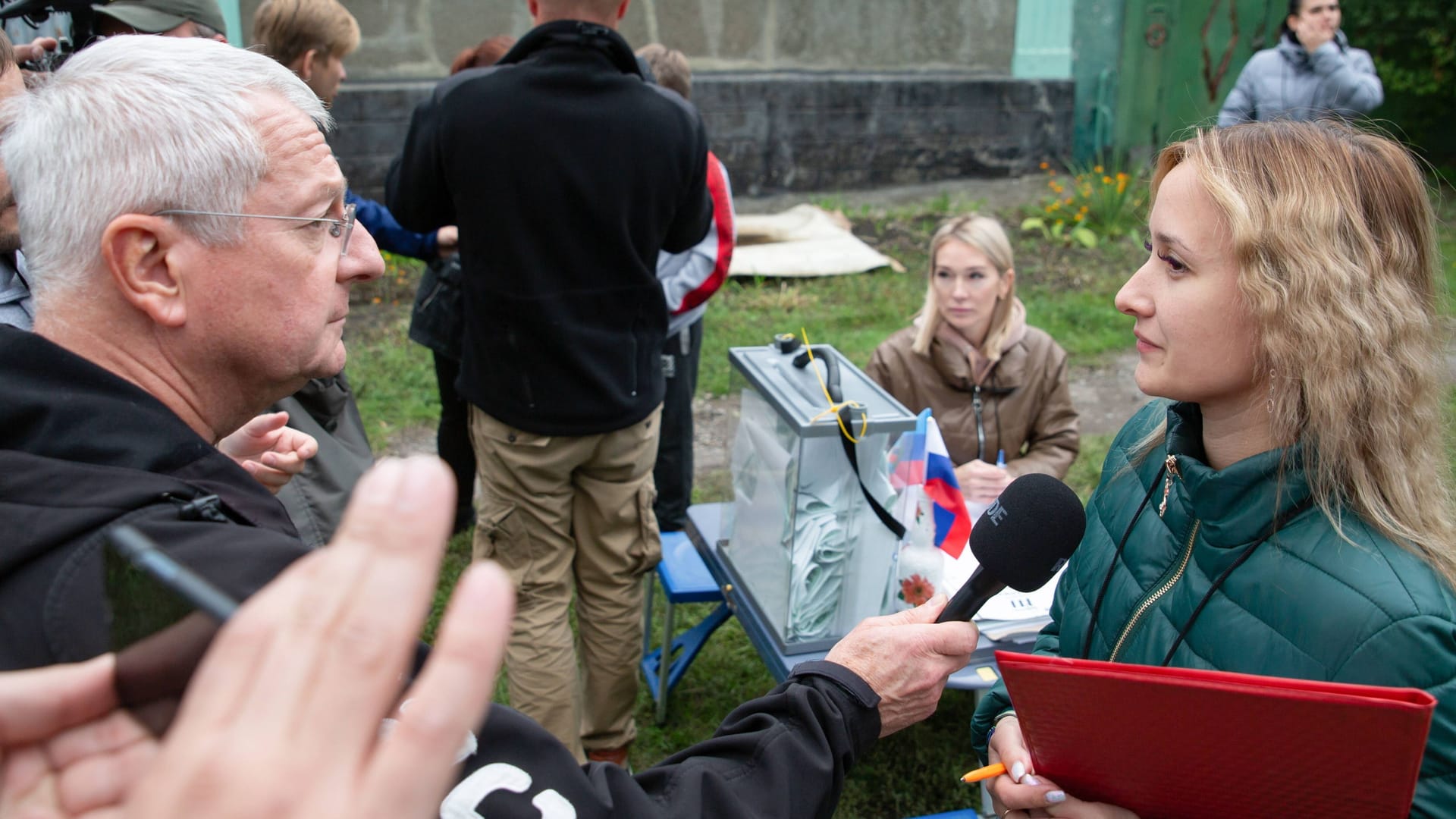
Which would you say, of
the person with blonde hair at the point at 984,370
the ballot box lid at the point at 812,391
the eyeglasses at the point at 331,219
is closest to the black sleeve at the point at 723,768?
the eyeglasses at the point at 331,219

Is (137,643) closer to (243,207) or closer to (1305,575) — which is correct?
(243,207)

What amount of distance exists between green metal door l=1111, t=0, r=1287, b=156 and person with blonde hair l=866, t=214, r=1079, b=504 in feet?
26.1

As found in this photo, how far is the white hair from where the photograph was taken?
53.4 inches

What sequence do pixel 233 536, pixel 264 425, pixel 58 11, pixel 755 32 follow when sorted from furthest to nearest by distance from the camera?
pixel 755 32
pixel 58 11
pixel 264 425
pixel 233 536

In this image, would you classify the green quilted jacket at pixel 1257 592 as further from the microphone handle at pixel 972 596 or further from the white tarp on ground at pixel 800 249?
the white tarp on ground at pixel 800 249

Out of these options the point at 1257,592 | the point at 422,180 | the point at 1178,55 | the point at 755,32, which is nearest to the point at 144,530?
the point at 1257,592

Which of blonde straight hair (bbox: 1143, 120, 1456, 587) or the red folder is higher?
blonde straight hair (bbox: 1143, 120, 1456, 587)

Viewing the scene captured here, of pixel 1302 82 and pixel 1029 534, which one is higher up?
pixel 1302 82

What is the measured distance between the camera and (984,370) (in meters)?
3.69

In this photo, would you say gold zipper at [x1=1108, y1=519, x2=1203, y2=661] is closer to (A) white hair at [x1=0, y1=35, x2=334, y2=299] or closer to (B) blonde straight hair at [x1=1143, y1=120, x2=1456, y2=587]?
(B) blonde straight hair at [x1=1143, y1=120, x2=1456, y2=587]

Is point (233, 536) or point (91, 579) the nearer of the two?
point (91, 579)

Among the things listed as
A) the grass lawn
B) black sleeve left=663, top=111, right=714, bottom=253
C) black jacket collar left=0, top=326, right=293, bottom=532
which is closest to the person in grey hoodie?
the grass lawn

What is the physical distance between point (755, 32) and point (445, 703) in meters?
9.49

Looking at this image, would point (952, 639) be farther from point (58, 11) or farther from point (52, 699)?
point (58, 11)
